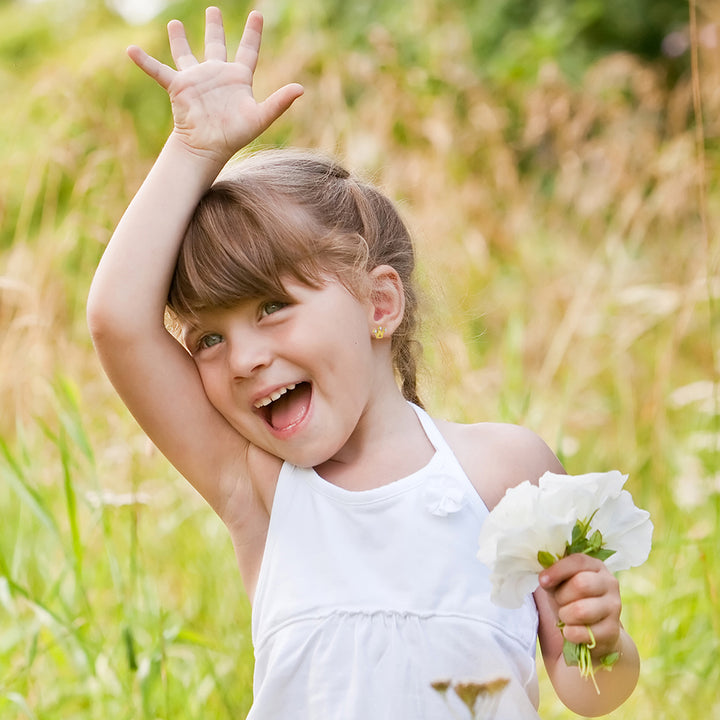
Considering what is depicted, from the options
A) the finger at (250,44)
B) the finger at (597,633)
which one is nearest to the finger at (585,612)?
the finger at (597,633)

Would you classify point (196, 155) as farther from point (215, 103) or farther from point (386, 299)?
point (386, 299)

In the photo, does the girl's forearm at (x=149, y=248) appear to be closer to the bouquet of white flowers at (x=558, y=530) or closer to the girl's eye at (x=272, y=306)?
the girl's eye at (x=272, y=306)

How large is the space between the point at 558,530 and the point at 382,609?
1.00 feet

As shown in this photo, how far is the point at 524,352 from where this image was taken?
3.46 meters

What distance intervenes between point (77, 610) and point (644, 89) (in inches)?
85.4

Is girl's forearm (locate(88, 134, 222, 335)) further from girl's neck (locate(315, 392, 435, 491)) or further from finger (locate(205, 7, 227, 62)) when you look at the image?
girl's neck (locate(315, 392, 435, 491))

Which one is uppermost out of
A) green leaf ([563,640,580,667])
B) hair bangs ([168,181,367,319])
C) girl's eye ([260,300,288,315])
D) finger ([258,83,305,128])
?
finger ([258,83,305,128])

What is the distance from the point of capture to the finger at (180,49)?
138 cm

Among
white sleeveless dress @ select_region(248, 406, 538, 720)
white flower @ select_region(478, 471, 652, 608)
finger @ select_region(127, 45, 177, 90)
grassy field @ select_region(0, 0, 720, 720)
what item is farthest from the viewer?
grassy field @ select_region(0, 0, 720, 720)

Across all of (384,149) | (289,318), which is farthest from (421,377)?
(384,149)

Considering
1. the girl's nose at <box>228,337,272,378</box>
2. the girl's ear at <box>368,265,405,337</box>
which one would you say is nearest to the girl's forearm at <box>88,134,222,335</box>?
the girl's nose at <box>228,337,272,378</box>

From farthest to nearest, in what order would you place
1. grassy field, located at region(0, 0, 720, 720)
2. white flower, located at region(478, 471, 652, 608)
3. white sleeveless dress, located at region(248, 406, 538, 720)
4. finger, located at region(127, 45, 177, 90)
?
grassy field, located at region(0, 0, 720, 720) < finger, located at region(127, 45, 177, 90) < white sleeveless dress, located at region(248, 406, 538, 720) < white flower, located at region(478, 471, 652, 608)

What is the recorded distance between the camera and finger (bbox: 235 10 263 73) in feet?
4.55

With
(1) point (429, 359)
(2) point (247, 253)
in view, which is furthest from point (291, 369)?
(1) point (429, 359)
